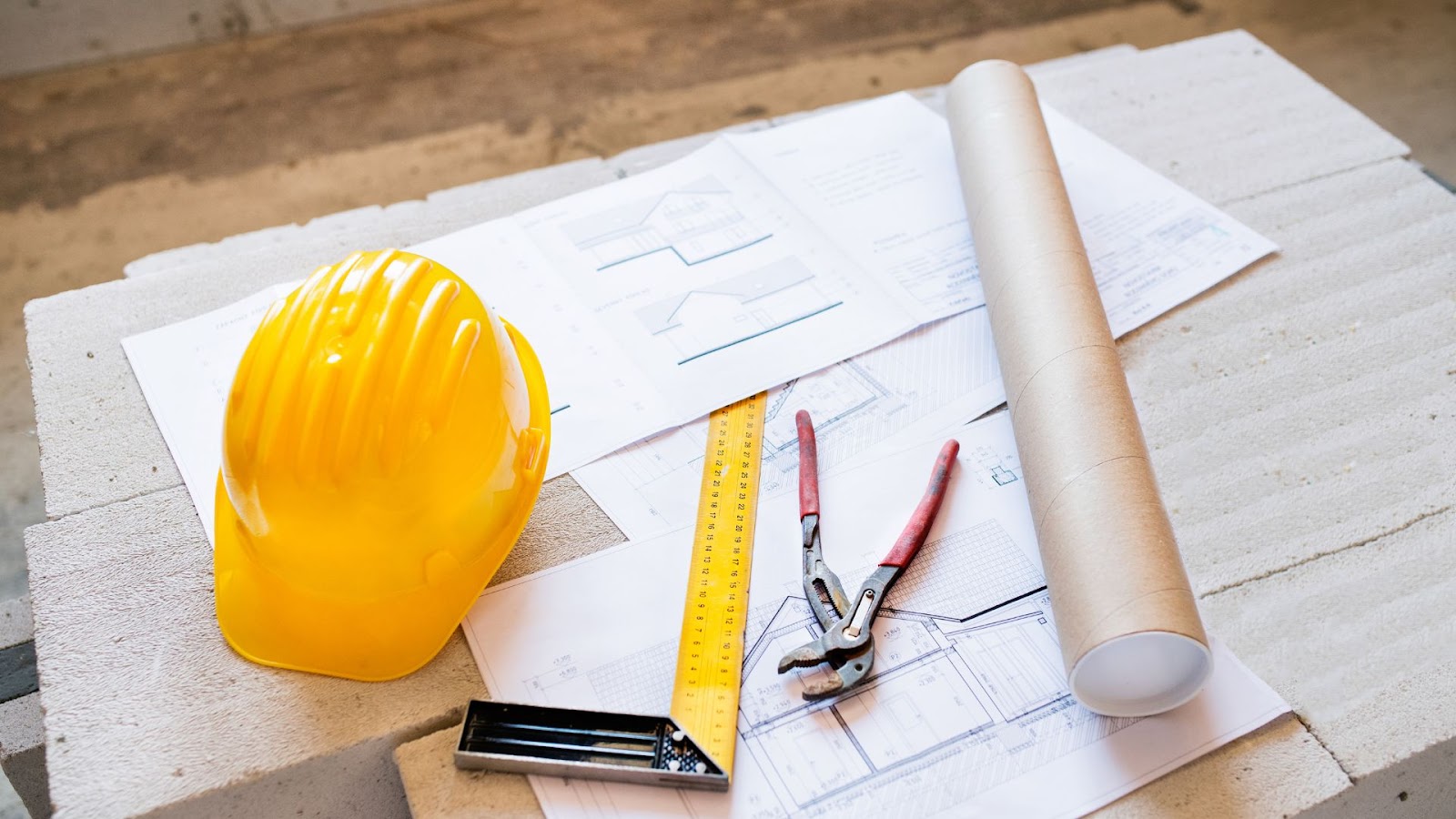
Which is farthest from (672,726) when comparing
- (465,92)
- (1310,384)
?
(465,92)

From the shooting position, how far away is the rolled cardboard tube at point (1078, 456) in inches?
34.0

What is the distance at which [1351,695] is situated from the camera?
94 cm

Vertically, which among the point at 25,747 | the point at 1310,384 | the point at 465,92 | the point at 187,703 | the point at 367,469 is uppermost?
the point at 367,469

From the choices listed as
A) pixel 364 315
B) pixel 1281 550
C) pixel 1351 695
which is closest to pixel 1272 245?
pixel 1281 550

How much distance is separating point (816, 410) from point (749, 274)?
0.24m

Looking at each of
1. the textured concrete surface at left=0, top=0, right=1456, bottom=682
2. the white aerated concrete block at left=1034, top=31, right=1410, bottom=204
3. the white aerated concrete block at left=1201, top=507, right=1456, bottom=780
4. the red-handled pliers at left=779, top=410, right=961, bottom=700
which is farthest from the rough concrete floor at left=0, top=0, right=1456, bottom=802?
the white aerated concrete block at left=1201, top=507, right=1456, bottom=780

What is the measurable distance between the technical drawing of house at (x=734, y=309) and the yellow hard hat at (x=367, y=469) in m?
0.29

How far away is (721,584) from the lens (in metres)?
1.00

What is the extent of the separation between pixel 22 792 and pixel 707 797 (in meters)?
0.87

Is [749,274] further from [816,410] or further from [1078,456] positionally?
[1078,456]

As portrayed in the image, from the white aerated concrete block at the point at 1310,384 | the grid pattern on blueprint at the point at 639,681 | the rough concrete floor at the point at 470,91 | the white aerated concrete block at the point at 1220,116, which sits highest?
the white aerated concrete block at the point at 1220,116

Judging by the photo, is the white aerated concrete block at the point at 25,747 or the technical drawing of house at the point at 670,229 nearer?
the white aerated concrete block at the point at 25,747

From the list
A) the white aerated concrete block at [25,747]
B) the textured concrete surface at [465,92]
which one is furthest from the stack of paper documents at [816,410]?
the textured concrete surface at [465,92]

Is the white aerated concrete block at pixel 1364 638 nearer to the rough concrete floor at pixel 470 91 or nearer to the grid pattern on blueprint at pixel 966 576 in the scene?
the grid pattern on blueprint at pixel 966 576
